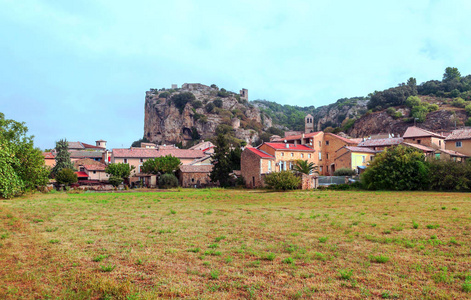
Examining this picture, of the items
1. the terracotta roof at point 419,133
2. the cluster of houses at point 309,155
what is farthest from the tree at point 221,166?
the terracotta roof at point 419,133

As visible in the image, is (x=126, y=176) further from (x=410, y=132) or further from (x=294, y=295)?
(x=294, y=295)

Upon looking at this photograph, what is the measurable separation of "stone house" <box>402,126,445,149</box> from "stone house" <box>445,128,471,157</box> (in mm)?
2317

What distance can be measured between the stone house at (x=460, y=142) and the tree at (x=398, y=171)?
2036 cm

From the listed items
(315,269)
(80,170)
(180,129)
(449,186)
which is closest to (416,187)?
(449,186)

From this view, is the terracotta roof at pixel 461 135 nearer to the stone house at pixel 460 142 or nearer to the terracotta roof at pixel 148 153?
the stone house at pixel 460 142

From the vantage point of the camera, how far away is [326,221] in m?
15.7

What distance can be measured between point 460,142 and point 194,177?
1830 inches

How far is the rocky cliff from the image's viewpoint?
450 feet

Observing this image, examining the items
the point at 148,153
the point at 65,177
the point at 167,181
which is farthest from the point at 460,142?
the point at 65,177

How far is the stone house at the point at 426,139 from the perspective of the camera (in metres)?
59.0

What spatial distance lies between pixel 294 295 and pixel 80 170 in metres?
76.4

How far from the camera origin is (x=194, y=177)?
202 feet

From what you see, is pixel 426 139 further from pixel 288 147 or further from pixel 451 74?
pixel 451 74

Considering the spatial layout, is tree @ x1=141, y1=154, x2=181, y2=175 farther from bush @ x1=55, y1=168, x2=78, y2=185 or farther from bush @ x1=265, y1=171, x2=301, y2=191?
bush @ x1=265, y1=171, x2=301, y2=191
